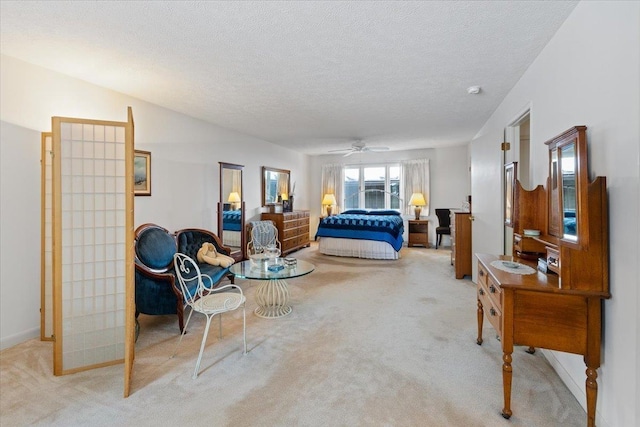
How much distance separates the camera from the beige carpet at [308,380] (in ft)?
5.88

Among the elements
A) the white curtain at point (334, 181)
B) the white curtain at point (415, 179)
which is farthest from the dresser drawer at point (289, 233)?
the white curtain at point (415, 179)

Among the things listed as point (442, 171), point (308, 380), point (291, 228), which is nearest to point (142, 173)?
point (308, 380)

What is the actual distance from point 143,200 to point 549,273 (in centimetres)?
437

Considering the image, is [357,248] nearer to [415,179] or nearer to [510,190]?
[415,179]

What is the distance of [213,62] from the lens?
276 centimetres

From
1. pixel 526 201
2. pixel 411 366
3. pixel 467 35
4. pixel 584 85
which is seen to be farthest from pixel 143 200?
pixel 584 85

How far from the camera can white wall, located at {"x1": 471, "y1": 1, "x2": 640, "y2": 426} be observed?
1.41m

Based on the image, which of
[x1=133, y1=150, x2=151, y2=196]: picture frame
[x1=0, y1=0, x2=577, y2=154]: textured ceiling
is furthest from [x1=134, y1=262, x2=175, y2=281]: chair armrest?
[x1=0, y1=0, x2=577, y2=154]: textured ceiling

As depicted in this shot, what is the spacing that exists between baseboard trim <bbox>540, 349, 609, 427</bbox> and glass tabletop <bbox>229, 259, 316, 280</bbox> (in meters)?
2.20

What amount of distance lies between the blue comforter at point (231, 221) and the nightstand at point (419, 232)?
464 cm

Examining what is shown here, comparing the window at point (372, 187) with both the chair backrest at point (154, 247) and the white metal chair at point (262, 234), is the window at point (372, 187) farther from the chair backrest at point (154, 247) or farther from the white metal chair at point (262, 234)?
the chair backrest at point (154, 247)

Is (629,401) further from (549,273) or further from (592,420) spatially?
A: (549,273)

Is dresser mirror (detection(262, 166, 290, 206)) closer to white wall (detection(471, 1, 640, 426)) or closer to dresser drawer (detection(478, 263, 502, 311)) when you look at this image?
dresser drawer (detection(478, 263, 502, 311))

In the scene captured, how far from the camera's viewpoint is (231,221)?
18.0 ft
